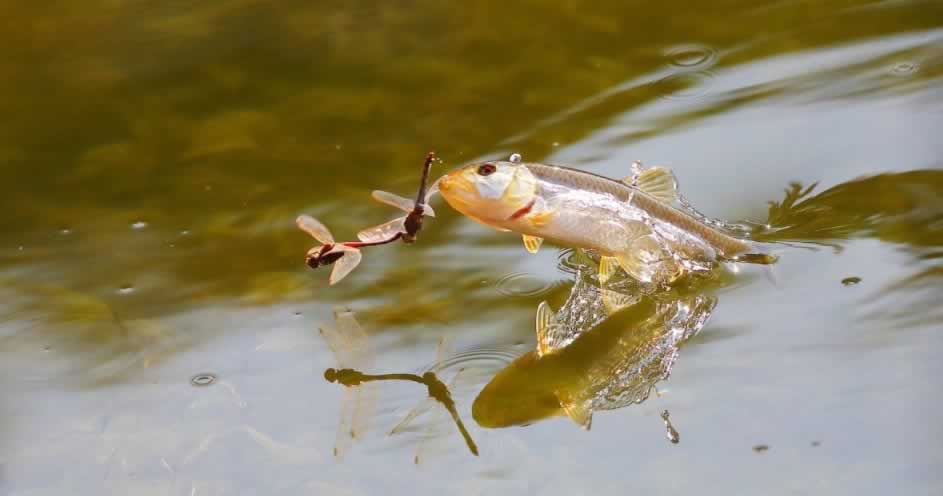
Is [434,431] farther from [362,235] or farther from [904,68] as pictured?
[904,68]

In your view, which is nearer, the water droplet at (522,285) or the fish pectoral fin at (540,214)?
the fish pectoral fin at (540,214)

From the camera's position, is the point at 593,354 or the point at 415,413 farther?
the point at 593,354

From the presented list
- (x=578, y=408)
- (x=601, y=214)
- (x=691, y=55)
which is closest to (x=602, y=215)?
(x=601, y=214)

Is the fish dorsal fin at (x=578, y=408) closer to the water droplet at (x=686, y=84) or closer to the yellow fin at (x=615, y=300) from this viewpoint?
the yellow fin at (x=615, y=300)

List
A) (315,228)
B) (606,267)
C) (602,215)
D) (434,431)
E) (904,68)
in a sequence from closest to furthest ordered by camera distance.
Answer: (434,431) → (602,215) → (606,267) → (315,228) → (904,68)

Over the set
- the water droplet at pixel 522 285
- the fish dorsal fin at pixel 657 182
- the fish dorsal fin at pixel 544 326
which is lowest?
the water droplet at pixel 522 285

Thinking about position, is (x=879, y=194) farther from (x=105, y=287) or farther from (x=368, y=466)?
(x=105, y=287)

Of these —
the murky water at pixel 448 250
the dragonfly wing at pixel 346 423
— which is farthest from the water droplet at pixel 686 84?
the dragonfly wing at pixel 346 423
